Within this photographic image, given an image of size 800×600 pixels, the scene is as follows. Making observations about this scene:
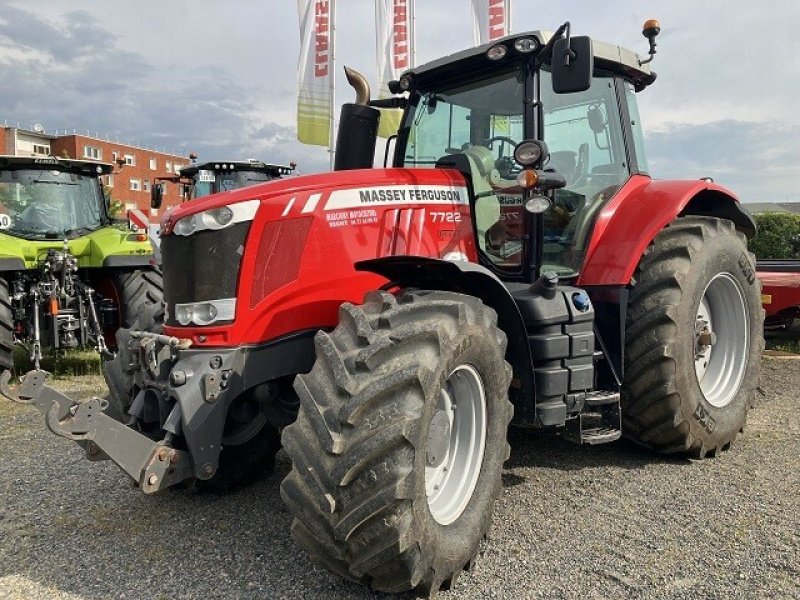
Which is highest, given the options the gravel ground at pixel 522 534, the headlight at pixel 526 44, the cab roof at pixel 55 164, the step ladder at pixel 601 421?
the headlight at pixel 526 44

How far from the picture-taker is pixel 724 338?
175 inches

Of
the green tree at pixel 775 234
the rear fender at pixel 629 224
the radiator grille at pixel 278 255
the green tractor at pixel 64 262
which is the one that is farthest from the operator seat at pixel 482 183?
the green tree at pixel 775 234

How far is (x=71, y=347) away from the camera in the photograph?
729cm

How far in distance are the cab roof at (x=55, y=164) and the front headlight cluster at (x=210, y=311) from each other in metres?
6.34

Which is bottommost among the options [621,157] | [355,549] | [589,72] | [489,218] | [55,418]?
[355,549]

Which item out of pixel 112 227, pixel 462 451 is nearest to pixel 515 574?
pixel 462 451

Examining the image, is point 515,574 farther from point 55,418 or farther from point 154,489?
point 55,418

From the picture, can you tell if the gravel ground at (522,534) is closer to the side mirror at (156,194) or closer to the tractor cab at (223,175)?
the side mirror at (156,194)

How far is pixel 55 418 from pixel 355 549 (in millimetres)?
1162

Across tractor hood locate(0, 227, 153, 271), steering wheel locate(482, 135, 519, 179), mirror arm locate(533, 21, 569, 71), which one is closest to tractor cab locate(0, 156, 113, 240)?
tractor hood locate(0, 227, 153, 271)

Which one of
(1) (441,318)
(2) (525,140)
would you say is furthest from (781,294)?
(1) (441,318)

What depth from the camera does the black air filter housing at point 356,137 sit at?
3908 millimetres

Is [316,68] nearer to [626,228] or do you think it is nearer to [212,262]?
[626,228]

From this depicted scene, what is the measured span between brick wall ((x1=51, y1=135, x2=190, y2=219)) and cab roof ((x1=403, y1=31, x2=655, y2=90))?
142 ft
